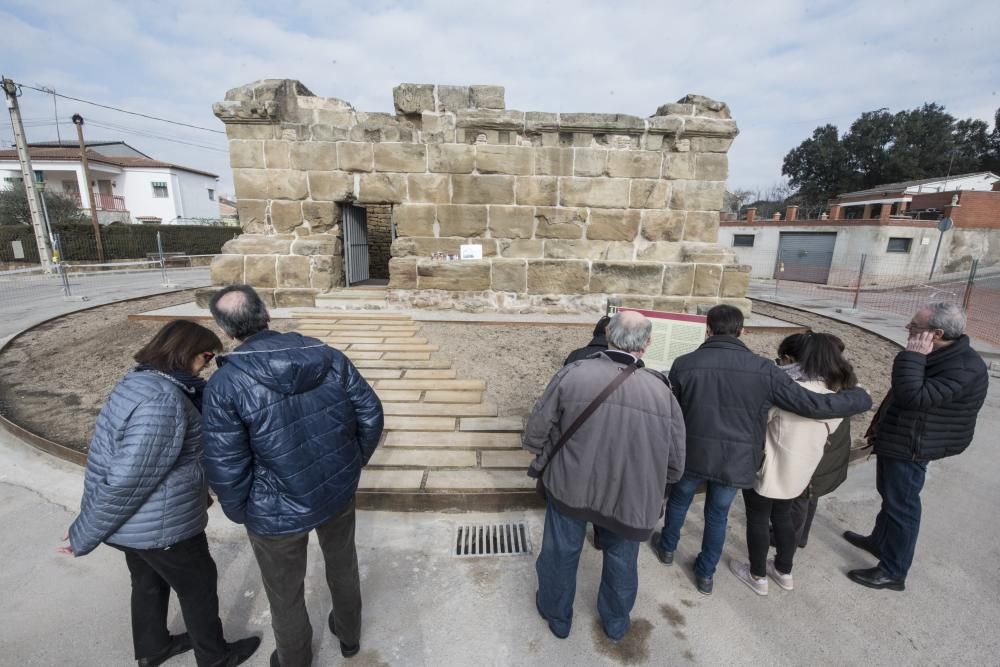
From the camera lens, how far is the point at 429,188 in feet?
21.8

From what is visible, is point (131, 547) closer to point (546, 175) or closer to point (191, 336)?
point (191, 336)

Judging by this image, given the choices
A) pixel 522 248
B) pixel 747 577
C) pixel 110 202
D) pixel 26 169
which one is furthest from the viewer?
pixel 110 202

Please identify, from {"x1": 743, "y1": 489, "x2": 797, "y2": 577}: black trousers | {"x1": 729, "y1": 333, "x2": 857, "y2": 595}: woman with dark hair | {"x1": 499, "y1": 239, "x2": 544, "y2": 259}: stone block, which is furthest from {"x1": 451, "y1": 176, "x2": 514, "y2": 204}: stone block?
{"x1": 743, "y1": 489, "x2": 797, "y2": 577}: black trousers

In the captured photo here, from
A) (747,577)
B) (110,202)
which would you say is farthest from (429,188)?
(110,202)

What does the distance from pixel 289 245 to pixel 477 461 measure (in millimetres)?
4833

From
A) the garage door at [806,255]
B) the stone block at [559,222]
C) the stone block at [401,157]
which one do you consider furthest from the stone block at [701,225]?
the garage door at [806,255]

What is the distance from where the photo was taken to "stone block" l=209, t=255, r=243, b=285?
6574mm

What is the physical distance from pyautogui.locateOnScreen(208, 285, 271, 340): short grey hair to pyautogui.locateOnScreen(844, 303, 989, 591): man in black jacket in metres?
3.27

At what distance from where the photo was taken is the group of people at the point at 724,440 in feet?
6.75

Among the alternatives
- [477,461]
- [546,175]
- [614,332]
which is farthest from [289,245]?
[614,332]

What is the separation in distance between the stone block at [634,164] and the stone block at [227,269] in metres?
5.73

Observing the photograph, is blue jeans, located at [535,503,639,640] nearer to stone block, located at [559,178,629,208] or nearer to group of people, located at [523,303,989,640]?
group of people, located at [523,303,989,640]

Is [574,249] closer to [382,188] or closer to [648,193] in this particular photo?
[648,193]

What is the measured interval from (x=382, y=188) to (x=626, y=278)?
13.0 ft
